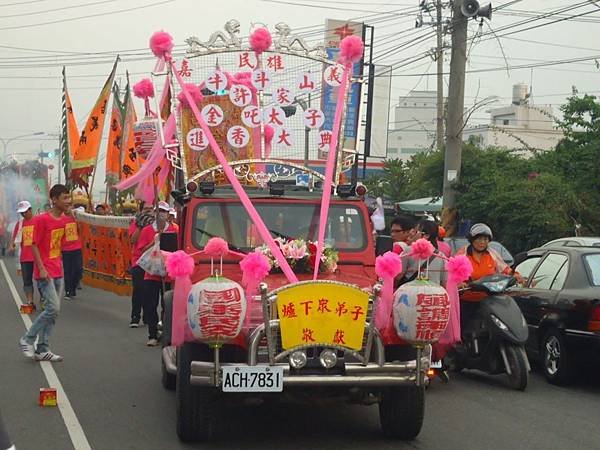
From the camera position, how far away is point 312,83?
10.8 metres

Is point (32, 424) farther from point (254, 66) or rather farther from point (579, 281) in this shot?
point (579, 281)

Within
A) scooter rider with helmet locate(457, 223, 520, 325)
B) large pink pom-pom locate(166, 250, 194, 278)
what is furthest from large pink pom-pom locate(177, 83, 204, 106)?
large pink pom-pom locate(166, 250, 194, 278)

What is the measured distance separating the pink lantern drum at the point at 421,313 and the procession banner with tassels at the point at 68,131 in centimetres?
1885

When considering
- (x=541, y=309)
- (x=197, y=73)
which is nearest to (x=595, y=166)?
(x=541, y=309)

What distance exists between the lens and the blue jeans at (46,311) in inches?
416

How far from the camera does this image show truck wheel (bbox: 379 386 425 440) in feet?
23.9

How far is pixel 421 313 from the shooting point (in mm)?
6758

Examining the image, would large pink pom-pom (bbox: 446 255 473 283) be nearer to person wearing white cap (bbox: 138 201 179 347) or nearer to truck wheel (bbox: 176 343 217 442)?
truck wheel (bbox: 176 343 217 442)

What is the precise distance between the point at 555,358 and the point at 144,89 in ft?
18.4

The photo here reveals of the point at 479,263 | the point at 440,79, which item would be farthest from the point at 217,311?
the point at 440,79

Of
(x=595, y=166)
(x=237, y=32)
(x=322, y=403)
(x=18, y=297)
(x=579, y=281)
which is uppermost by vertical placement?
(x=237, y=32)

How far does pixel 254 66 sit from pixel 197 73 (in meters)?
0.67

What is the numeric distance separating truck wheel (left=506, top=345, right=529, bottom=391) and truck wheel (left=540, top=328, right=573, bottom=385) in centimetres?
44

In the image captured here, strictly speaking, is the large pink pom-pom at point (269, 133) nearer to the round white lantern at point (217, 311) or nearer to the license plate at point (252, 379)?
the round white lantern at point (217, 311)
